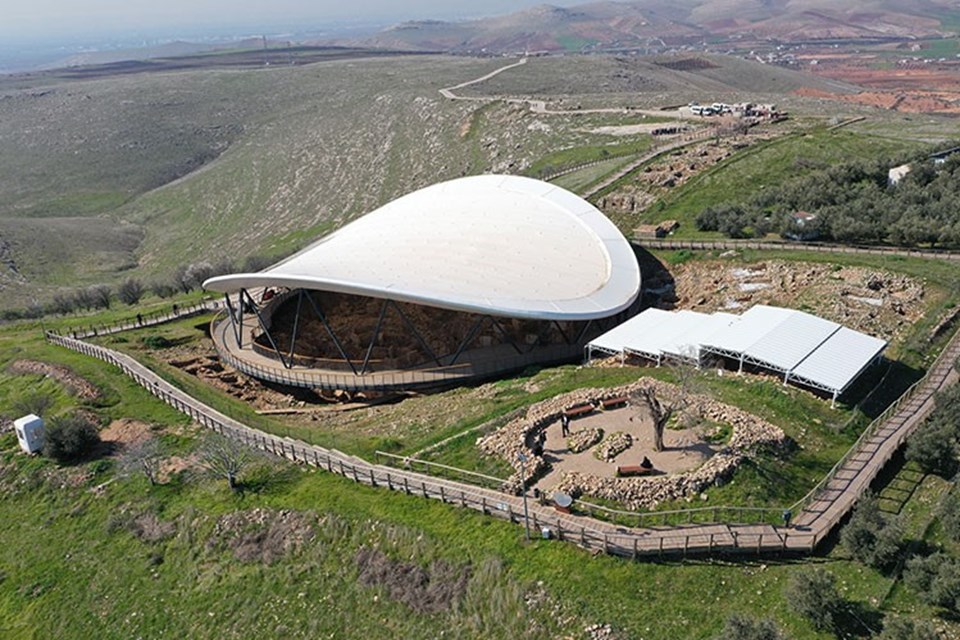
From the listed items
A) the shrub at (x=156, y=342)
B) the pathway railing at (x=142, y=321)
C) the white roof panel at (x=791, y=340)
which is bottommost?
the pathway railing at (x=142, y=321)

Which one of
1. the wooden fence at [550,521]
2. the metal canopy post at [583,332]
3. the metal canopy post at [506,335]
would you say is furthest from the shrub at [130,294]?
the metal canopy post at [583,332]

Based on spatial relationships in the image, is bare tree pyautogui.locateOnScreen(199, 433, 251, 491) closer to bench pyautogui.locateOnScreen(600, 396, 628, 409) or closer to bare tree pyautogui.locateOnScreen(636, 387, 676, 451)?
bench pyautogui.locateOnScreen(600, 396, 628, 409)

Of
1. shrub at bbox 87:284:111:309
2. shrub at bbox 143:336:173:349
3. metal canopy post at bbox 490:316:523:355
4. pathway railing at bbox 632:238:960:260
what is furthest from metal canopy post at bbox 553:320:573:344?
shrub at bbox 87:284:111:309

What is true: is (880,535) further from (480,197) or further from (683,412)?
(480,197)

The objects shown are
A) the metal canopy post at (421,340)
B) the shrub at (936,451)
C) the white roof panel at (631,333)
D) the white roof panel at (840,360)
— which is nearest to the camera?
the shrub at (936,451)

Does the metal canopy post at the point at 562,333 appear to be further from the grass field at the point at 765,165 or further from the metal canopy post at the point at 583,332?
the grass field at the point at 765,165

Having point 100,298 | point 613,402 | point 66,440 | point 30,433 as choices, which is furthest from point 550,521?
point 100,298

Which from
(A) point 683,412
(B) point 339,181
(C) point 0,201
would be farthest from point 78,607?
(C) point 0,201
